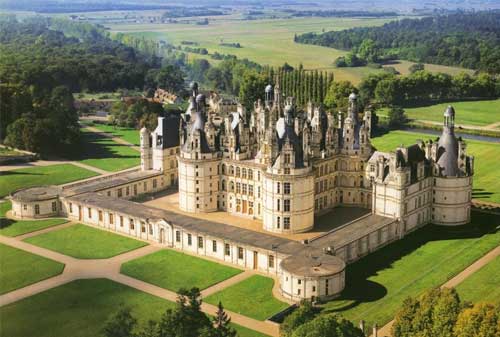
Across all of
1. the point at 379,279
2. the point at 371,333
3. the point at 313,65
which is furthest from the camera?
the point at 313,65

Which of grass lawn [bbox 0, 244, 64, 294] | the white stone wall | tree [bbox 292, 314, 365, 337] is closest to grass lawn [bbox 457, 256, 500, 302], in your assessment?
the white stone wall

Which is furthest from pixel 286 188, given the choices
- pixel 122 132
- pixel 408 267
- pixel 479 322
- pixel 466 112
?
pixel 466 112

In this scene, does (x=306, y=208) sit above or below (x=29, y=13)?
below

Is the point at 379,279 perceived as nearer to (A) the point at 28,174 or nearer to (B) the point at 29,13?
(A) the point at 28,174

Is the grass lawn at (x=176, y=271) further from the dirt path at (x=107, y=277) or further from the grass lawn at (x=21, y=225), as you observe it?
the grass lawn at (x=21, y=225)

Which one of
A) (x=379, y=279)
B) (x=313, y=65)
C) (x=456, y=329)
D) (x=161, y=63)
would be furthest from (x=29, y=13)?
(x=456, y=329)

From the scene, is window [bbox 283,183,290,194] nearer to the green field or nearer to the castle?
the castle
